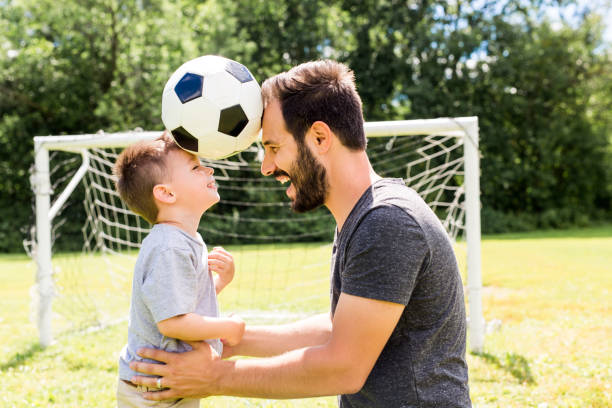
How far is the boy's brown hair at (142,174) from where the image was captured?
2.04m

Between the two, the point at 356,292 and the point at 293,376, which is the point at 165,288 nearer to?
the point at 293,376

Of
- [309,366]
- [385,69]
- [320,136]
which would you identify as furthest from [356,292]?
[385,69]

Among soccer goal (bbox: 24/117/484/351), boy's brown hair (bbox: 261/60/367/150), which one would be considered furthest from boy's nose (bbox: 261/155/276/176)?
soccer goal (bbox: 24/117/484/351)

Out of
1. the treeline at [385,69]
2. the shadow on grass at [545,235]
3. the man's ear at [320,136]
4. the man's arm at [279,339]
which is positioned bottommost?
the shadow on grass at [545,235]

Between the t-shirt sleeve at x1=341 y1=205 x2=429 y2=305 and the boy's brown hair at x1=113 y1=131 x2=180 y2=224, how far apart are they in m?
0.90

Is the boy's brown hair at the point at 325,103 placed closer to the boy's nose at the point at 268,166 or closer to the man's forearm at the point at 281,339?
the boy's nose at the point at 268,166

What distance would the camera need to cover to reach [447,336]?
64.6 inches

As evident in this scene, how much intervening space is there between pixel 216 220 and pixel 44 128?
27.9ft

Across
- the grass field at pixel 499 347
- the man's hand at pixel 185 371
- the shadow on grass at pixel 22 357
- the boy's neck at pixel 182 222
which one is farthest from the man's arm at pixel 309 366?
the shadow on grass at pixel 22 357

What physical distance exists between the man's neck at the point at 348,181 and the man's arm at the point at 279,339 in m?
0.52

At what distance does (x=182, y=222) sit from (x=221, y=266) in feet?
0.86

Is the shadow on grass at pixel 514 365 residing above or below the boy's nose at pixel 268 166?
below

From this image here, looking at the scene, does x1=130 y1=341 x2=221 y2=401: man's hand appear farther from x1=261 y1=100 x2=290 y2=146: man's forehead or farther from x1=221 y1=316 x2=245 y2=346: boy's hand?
x1=261 y1=100 x2=290 y2=146: man's forehead

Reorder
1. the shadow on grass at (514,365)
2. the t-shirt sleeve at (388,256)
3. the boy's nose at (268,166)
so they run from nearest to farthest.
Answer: the t-shirt sleeve at (388,256) → the boy's nose at (268,166) → the shadow on grass at (514,365)
